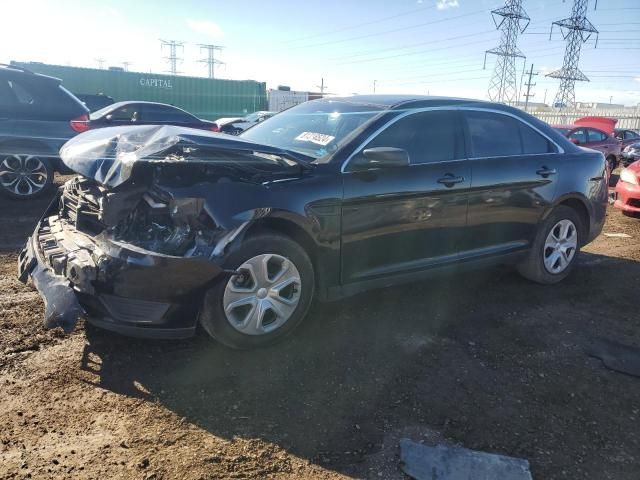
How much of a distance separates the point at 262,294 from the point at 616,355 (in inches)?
100

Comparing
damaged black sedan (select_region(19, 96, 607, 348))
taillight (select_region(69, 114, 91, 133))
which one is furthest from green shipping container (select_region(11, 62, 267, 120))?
damaged black sedan (select_region(19, 96, 607, 348))

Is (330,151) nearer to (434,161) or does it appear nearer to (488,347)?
(434,161)

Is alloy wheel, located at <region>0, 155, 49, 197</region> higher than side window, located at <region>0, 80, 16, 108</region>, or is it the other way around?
side window, located at <region>0, 80, 16, 108</region>

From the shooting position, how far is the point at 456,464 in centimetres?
241

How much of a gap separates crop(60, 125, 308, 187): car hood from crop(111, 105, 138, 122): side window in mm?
7706

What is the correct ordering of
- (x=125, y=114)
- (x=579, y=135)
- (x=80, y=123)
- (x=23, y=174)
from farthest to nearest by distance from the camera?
(x=579, y=135) → (x=125, y=114) → (x=80, y=123) → (x=23, y=174)

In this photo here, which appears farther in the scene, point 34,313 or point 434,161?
point 434,161

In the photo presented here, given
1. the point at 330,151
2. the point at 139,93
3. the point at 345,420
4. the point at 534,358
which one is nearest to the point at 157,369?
the point at 345,420

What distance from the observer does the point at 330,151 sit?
3.65 meters

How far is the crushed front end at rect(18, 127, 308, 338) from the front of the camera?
2.90m

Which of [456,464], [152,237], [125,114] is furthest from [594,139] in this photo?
[152,237]

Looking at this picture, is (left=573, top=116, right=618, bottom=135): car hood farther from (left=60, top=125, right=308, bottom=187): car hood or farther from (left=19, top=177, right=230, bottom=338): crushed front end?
(left=19, top=177, right=230, bottom=338): crushed front end

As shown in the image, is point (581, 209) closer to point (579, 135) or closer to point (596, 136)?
point (579, 135)

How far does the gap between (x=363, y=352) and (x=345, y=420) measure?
2.57 feet
